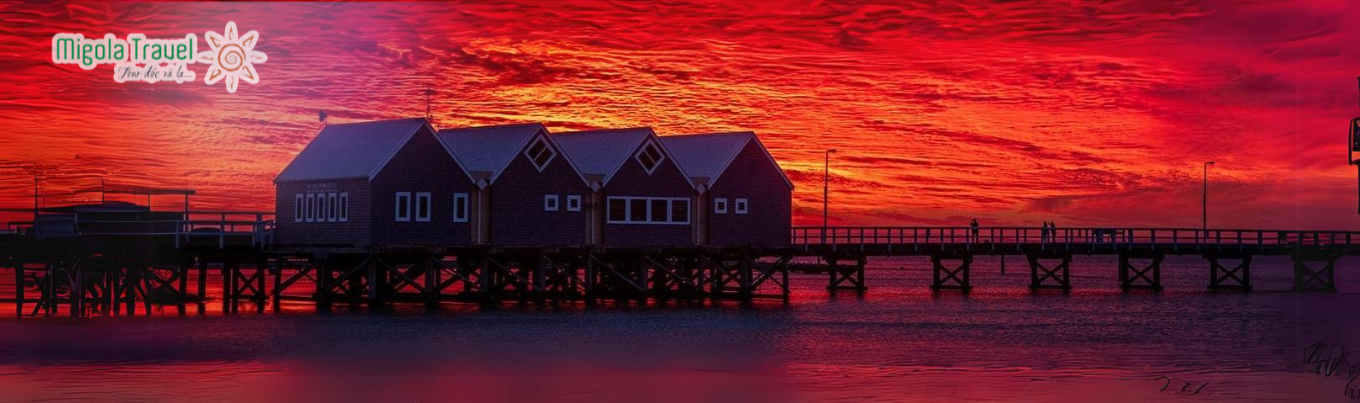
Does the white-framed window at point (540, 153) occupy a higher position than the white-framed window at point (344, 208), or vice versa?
the white-framed window at point (540, 153)

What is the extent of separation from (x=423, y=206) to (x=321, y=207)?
3.53m

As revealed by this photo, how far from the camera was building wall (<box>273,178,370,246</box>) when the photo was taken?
175 feet

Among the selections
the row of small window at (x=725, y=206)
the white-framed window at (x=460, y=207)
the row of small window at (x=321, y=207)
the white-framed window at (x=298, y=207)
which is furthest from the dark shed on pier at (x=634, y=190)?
the white-framed window at (x=298, y=207)

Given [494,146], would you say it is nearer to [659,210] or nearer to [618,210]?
[618,210]

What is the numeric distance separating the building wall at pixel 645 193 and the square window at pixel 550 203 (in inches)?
86.6

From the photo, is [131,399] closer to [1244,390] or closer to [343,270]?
[1244,390]

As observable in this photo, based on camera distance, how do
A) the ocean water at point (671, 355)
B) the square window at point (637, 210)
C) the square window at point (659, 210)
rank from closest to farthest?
the ocean water at point (671, 355)
the square window at point (637, 210)
the square window at point (659, 210)

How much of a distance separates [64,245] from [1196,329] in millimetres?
34222

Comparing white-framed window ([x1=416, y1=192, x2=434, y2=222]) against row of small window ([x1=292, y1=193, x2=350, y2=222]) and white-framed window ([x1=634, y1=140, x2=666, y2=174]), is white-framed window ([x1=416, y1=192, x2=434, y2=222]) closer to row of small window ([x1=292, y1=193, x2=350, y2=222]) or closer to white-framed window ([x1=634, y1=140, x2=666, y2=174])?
row of small window ([x1=292, y1=193, x2=350, y2=222])

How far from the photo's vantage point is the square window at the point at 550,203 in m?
58.3

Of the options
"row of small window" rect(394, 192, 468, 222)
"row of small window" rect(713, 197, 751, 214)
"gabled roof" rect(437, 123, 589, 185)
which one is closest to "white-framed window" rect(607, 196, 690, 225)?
"row of small window" rect(713, 197, 751, 214)

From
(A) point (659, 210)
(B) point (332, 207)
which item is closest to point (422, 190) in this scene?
(B) point (332, 207)

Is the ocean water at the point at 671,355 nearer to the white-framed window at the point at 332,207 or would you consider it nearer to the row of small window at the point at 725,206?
the white-framed window at the point at 332,207

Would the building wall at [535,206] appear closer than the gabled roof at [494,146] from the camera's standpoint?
No
